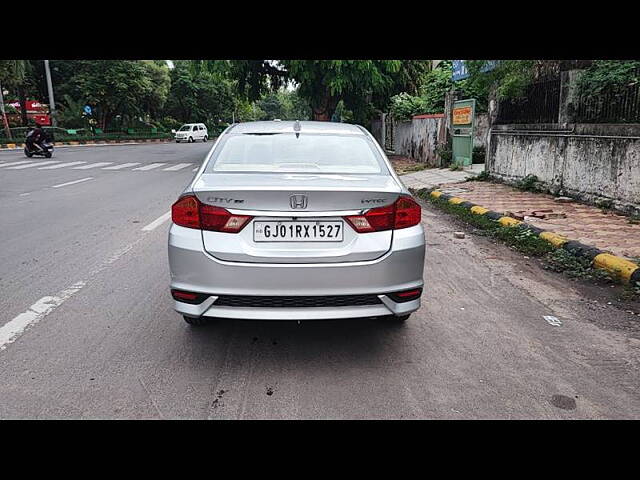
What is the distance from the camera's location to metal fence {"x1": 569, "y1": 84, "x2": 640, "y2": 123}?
782cm

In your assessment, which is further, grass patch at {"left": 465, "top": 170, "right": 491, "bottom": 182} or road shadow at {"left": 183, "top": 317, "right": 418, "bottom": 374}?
grass patch at {"left": 465, "top": 170, "right": 491, "bottom": 182}

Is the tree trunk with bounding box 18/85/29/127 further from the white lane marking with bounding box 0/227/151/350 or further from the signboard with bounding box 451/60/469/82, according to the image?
the white lane marking with bounding box 0/227/151/350

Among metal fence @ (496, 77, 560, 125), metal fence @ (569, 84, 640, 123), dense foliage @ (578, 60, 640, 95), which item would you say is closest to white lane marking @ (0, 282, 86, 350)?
metal fence @ (569, 84, 640, 123)

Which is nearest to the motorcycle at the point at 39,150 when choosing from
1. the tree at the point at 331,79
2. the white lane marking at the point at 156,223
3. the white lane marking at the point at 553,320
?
the tree at the point at 331,79

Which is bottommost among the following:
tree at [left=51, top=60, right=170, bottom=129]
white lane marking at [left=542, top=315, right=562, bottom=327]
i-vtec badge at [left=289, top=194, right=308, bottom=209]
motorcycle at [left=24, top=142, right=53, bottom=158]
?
white lane marking at [left=542, top=315, right=562, bottom=327]

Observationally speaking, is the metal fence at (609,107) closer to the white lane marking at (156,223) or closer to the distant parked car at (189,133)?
the white lane marking at (156,223)

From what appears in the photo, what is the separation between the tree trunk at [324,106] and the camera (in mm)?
24344

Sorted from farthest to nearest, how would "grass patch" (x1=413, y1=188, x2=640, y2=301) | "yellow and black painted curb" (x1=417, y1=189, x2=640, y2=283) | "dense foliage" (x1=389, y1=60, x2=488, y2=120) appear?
1. "dense foliage" (x1=389, y1=60, x2=488, y2=120)
2. "grass patch" (x1=413, y1=188, x2=640, y2=301)
3. "yellow and black painted curb" (x1=417, y1=189, x2=640, y2=283)

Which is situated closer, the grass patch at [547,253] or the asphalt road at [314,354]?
the asphalt road at [314,354]

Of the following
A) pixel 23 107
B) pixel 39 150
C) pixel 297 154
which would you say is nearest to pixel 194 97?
pixel 23 107

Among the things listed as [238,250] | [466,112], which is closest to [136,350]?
[238,250]

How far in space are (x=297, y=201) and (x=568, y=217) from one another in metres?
5.90

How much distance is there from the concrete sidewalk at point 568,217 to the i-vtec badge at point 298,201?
13.1 feet

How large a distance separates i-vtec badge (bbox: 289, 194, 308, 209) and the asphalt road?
1.00 m
